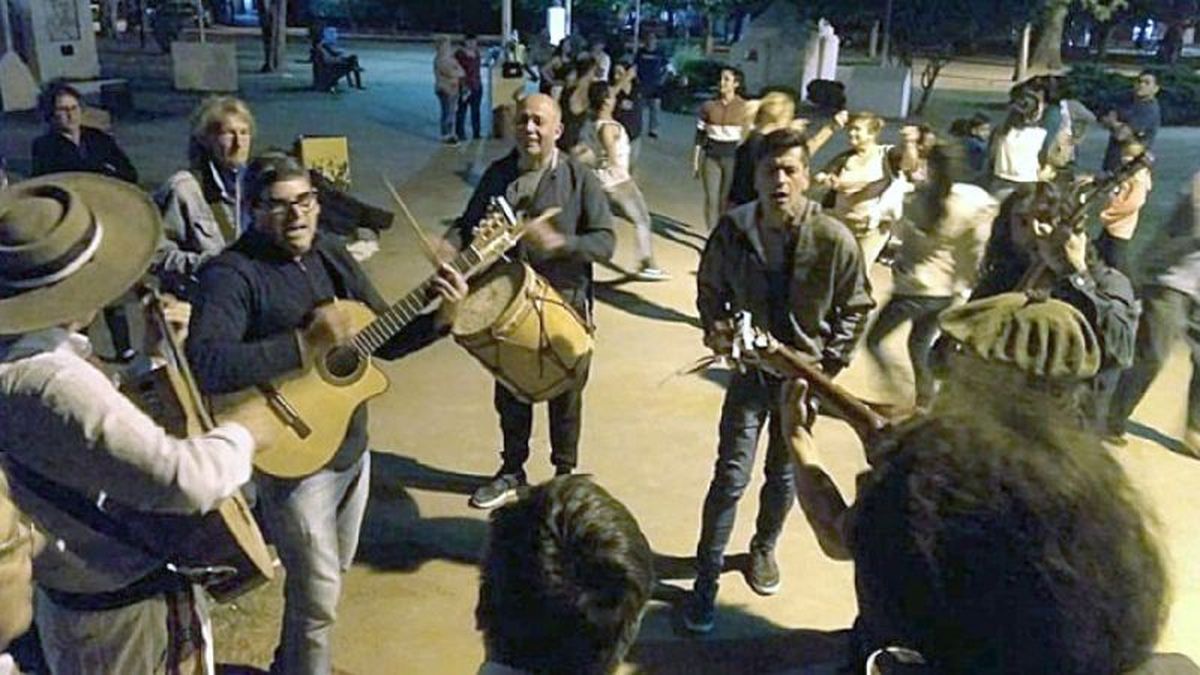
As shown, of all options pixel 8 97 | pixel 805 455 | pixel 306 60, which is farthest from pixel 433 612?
pixel 306 60

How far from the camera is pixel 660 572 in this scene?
15.6ft

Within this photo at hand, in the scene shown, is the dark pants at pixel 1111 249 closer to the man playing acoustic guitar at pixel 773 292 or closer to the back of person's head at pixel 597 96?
the man playing acoustic guitar at pixel 773 292

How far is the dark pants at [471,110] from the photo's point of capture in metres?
17.6

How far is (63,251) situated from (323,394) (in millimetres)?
1175

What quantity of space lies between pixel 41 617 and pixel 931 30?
2554 centimetres

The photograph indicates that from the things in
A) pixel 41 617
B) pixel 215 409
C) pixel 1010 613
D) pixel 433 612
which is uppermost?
pixel 1010 613

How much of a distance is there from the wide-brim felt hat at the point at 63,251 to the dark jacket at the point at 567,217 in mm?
2286

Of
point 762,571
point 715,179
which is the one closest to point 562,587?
point 762,571

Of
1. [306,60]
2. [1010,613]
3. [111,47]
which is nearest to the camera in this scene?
[1010,613]

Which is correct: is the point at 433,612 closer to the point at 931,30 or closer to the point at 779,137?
the point at 779,137

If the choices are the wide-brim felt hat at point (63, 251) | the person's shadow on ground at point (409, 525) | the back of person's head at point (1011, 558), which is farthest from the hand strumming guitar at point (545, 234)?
the back of person's head at point (1011, 558)

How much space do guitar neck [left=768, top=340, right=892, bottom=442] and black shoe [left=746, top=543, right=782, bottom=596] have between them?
5.57 feet

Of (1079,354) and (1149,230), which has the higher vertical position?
(1079,354)

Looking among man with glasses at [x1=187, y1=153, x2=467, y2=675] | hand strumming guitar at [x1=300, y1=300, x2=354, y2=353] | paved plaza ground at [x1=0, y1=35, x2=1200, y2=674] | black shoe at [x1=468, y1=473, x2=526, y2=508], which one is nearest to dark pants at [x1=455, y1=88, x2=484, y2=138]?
paved plaza ground at [x1=0, y1=35, x2=1200, y2=674]
